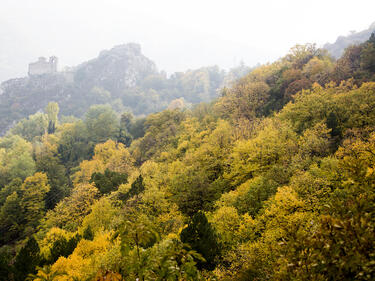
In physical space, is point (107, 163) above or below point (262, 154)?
below

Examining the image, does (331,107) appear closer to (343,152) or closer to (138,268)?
(343,152)

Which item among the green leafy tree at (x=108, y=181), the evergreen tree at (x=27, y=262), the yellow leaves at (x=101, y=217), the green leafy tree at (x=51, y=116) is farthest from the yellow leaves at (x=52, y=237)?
the green leafy tree at (x=51, y=116)

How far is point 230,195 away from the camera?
32.8 metres

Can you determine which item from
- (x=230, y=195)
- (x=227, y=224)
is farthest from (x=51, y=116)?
(x=227, y=224)

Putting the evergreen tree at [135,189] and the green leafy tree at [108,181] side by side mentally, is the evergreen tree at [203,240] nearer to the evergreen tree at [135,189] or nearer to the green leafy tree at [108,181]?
the evergreen tree at [135,189]

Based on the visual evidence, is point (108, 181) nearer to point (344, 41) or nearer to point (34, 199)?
point (34, 199)

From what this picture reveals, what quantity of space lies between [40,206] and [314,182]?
200ft

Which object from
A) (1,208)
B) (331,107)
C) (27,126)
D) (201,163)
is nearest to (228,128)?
(201,163)

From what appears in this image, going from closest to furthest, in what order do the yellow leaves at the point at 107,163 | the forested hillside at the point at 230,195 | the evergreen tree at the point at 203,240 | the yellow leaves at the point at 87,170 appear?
the forested hillside at the point at 230,195 < the evergreen tree at the point at 203,240 < the yellow leaves at the point at 107,163 < the yellow leaves at the point at 87,170

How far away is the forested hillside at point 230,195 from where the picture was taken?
28.1 feet

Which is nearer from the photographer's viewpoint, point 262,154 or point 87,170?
point 262,154

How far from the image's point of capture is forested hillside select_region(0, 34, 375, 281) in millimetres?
8555

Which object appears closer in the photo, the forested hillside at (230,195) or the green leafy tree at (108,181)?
the forested hillside at (230,195)

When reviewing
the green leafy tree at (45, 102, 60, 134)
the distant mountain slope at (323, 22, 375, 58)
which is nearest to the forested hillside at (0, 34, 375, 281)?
the green leafy tree at (45, 102, 60, 134)
